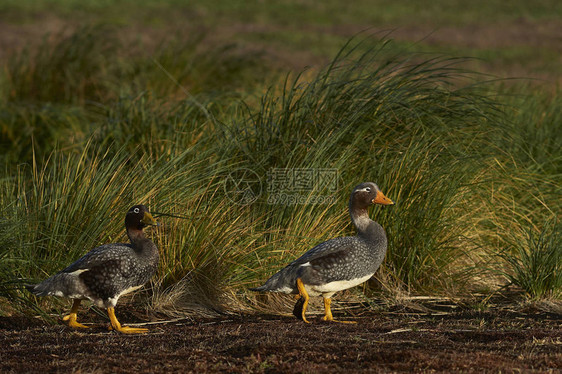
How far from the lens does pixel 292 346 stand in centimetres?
435

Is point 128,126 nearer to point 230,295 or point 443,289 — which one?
point 230,295

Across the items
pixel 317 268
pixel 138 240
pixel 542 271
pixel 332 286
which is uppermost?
pixel 138 240

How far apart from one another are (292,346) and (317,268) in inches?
33.0

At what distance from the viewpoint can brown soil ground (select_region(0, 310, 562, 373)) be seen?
398 centimetres

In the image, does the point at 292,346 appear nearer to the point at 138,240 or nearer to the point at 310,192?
the point at 138,240

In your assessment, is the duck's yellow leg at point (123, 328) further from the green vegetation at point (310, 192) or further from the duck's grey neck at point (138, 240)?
the green vegetation at point (310, 192)

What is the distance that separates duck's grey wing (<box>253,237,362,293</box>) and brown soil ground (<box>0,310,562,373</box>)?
27 cm

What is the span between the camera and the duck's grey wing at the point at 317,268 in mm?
5086

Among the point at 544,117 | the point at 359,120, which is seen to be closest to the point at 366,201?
the point at 359,120

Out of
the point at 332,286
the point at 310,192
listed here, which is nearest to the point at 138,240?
the point at 332,286

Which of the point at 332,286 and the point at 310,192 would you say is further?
the point at 310,192

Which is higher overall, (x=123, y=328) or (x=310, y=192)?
(x=310, y=192)

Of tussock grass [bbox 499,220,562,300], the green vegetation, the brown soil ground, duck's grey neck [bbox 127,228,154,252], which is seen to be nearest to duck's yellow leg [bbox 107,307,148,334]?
the brown soil ground

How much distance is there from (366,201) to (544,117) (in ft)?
15.4
